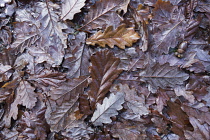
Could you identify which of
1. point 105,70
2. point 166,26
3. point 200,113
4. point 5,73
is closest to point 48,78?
point 5,73

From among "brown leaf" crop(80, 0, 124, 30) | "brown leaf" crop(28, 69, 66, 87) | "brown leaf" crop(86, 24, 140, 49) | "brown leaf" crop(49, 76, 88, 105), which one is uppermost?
"brown leaf" crop(80, 0, 124, 30)

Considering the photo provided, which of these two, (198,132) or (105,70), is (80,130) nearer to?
(105,70)

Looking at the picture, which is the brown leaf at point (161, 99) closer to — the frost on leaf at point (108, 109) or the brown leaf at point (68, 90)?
the frost on leaf at point (108, 109)

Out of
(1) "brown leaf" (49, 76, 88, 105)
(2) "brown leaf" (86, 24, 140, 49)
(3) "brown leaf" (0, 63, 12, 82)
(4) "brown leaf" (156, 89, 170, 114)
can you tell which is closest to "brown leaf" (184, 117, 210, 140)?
(4) "brown leaf" (156, 89, 170, 114)

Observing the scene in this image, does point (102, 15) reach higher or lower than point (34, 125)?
higher

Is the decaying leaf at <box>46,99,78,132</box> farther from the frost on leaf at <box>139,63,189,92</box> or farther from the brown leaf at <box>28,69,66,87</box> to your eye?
the frost on leaf at <box>139,63,189,92</box>

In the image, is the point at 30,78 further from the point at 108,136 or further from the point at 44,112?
the point at 108,136

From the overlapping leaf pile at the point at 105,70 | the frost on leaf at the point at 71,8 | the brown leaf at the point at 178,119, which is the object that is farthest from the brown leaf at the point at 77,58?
the brown leaf at the point at 178,119
